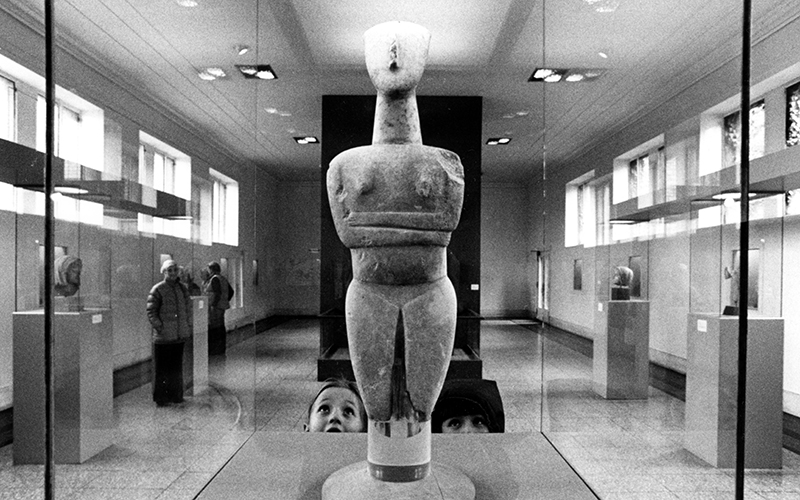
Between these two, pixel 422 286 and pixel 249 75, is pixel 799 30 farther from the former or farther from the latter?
pixel 249 75

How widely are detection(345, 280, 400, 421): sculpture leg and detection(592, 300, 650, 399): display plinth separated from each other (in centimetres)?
186

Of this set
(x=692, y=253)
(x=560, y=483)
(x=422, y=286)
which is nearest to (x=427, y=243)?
(x=422, y=286)

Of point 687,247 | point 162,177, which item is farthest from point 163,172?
point 687,247

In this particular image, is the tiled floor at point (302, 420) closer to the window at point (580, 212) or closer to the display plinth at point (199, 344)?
the display plinth at point (199, 344)

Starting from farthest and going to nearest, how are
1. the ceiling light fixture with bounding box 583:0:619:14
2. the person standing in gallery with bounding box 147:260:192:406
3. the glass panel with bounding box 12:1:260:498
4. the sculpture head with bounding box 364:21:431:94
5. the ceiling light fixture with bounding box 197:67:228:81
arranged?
the person standing in gallery with bounding box 147:260:192:406 → the ceiling light fixture with bounding box 197:67:228:81 → the ceiling light fixture with bounding box 583:0:619:14 → the glass panel with bounding box 12:1:260:498 → the sculpture head with bounding box 364:21:431:94

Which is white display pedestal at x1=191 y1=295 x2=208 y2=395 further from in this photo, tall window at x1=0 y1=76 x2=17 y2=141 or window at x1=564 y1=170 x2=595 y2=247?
window at x1=564 y1=170 x2=595 y2=247

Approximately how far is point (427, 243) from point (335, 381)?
140 cm

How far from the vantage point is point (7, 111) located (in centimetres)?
242

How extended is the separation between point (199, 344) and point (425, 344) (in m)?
2.11

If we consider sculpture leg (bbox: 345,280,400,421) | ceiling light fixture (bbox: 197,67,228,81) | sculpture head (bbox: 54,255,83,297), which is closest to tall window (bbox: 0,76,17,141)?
sculpture head (bbox: 54,255,83,297)

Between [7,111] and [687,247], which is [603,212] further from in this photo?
[7,111]

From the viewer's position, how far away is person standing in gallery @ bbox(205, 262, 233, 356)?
3.79 m

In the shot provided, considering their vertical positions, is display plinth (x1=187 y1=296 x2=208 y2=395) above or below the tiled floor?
above

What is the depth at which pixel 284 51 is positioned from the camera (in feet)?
11.0
